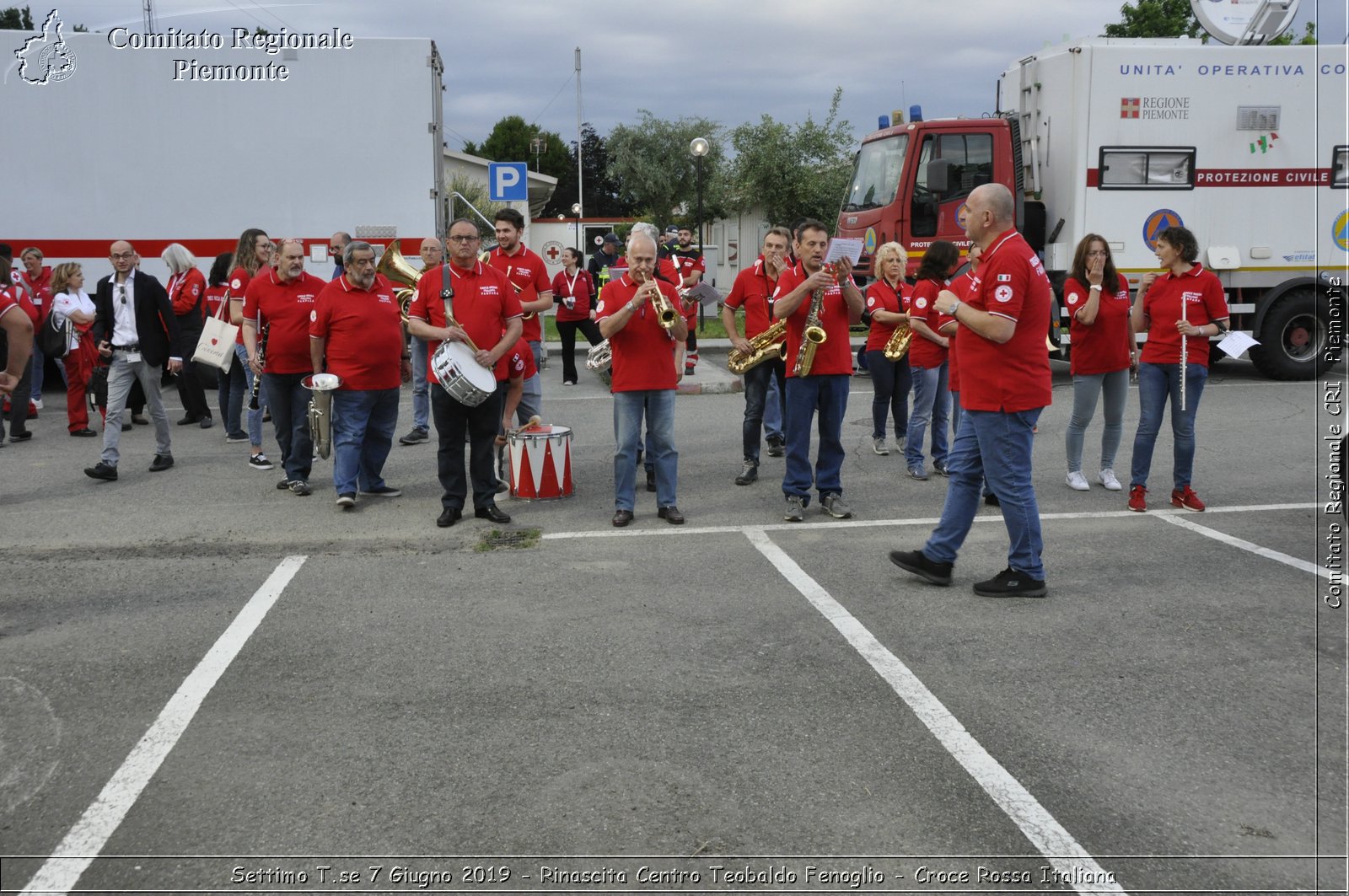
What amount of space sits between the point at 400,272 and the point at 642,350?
3.72 m

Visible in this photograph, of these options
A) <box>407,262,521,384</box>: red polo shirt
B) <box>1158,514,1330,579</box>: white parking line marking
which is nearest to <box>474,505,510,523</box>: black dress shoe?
<box>407,262,521,384</box>: red polo shirt

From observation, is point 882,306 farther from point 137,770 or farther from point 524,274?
point 137,770

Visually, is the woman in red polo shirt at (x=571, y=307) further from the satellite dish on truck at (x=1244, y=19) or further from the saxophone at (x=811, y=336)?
the satellite dish on truck at (x=1244, y=19)

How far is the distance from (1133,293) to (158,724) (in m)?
13.2

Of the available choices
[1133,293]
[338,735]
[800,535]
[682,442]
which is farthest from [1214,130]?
[338,735]

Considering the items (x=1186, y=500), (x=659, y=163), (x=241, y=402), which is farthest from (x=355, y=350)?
(x=659, y=163)

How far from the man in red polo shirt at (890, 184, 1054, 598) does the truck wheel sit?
10966 millimetres

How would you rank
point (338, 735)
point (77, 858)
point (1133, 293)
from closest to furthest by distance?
1. point (77, 858)
2. point (338, 735)
3. point (1133, 293)

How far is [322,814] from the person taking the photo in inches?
142

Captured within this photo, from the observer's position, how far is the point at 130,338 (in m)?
9.61

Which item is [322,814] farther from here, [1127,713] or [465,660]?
[1127,713]

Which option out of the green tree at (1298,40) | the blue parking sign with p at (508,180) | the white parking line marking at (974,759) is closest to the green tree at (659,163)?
the green tree at (1298,40)

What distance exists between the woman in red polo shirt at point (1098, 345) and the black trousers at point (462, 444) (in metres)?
4.23

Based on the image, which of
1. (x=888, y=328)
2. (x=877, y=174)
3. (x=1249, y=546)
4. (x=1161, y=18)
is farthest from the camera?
(x=1161, y=18)
